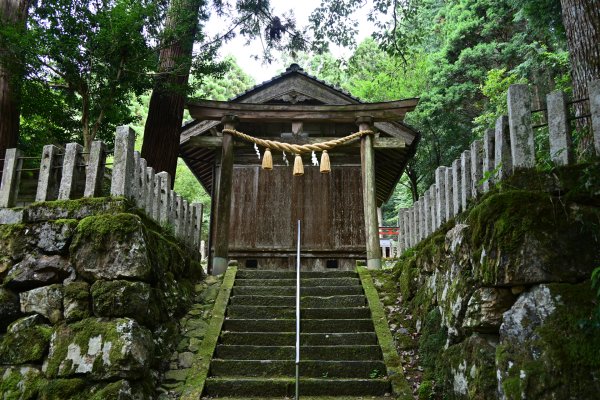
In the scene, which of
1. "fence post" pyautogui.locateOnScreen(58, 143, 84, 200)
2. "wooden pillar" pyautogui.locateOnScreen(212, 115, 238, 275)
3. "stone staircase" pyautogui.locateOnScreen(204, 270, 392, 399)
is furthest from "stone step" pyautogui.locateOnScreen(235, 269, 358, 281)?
"fence post" pyautogui.locateOnScreen(58, 143, 84, 200)

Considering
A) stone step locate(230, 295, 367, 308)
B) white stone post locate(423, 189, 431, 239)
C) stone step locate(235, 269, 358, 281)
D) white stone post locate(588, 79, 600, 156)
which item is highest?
white stone post locate(588, 79, 600, 156)

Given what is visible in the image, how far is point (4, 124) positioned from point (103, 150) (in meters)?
2.88

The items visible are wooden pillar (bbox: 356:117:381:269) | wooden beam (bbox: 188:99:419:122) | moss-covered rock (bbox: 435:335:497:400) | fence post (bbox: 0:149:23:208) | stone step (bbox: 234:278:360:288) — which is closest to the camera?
moss-covered rock (bbox: 435:335:497:400)

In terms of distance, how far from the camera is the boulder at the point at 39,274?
A: 579 cm

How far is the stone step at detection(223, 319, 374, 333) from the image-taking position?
6957 mm

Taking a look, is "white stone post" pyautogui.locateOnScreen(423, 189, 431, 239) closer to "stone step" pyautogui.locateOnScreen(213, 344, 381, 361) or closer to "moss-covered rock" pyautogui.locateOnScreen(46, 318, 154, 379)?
"stone step" pyautogui.locateOnScreen(213, 344, 381, 361)

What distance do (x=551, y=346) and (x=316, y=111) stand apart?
7.34 metres

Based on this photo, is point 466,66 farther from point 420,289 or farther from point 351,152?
point 420,289

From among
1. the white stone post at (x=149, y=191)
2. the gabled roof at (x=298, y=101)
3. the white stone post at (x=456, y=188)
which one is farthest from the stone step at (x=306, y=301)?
the gabled roof at (x=298, y=101)

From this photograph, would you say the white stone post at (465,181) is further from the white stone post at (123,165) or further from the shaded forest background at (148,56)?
the white stone post at (123,165)

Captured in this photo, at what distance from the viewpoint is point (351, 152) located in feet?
41.1

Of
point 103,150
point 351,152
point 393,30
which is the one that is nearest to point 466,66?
point 393,30

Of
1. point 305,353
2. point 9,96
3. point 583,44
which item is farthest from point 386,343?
point 9,96

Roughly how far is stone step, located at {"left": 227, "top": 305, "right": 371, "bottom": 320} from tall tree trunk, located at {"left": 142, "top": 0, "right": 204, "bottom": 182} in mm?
3567
